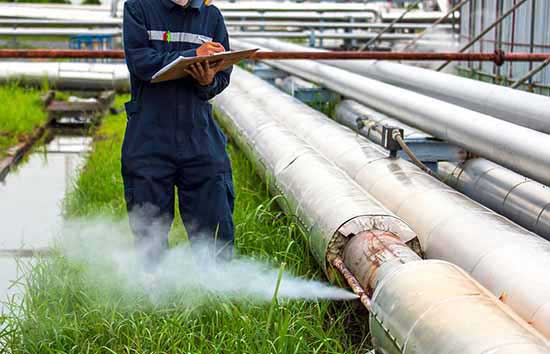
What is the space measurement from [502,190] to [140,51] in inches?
74.0

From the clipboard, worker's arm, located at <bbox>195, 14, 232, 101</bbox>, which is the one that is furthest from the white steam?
the clipboard

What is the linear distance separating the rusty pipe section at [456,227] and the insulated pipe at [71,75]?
18.8ft

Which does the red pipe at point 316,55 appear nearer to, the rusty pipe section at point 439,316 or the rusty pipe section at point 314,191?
the rusty pipe section at point 314,191

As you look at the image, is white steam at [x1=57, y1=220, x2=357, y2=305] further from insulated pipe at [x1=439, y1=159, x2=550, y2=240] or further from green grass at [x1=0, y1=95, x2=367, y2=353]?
insulated pipe at [x1=439, y1=159, x2=550, y2=240]

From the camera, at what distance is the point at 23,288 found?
4.76m

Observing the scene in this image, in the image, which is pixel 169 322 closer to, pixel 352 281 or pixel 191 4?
pixel 352 281

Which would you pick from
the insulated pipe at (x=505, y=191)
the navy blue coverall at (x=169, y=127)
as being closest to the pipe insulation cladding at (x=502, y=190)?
the insulated pipe at (x=505, y=191)

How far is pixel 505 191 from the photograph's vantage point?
4.54 m

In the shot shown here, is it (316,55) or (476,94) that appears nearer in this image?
(476,94)

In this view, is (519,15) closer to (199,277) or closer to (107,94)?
(107,94)

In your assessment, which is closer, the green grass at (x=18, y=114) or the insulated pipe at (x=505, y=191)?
the insulated pipe at (x=505, y=191)

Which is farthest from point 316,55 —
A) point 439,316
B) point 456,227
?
point 439,316

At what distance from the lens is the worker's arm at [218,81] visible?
3941mm

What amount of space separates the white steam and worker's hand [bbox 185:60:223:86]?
0.76 meters
